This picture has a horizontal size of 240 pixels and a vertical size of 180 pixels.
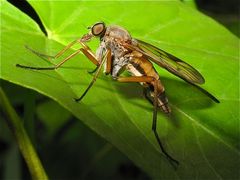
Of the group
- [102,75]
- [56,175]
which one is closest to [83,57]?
[102,75]

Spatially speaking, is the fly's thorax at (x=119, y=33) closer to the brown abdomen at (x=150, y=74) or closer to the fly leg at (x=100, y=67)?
the fly leg at (x=100, y=67)

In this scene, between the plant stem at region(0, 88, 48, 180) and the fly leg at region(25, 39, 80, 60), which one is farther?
the fly leg at region(25, 39, 80, 60)

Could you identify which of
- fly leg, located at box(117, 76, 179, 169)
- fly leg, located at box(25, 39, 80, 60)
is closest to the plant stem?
fly leg, located at box(25, 39, 80, 60)

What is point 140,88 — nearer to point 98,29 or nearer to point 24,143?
point 98,29

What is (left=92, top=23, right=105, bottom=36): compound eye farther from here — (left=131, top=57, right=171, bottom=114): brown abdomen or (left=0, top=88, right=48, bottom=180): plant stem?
(left=0, top=88, right=48, bottom=180): plant stem

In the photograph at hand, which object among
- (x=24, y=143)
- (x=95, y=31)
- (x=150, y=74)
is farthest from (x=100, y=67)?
(x=24, y=143)

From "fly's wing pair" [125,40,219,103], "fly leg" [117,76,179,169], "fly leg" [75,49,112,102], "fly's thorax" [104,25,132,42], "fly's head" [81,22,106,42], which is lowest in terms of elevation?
"fly leg" [117,76,179,169]
